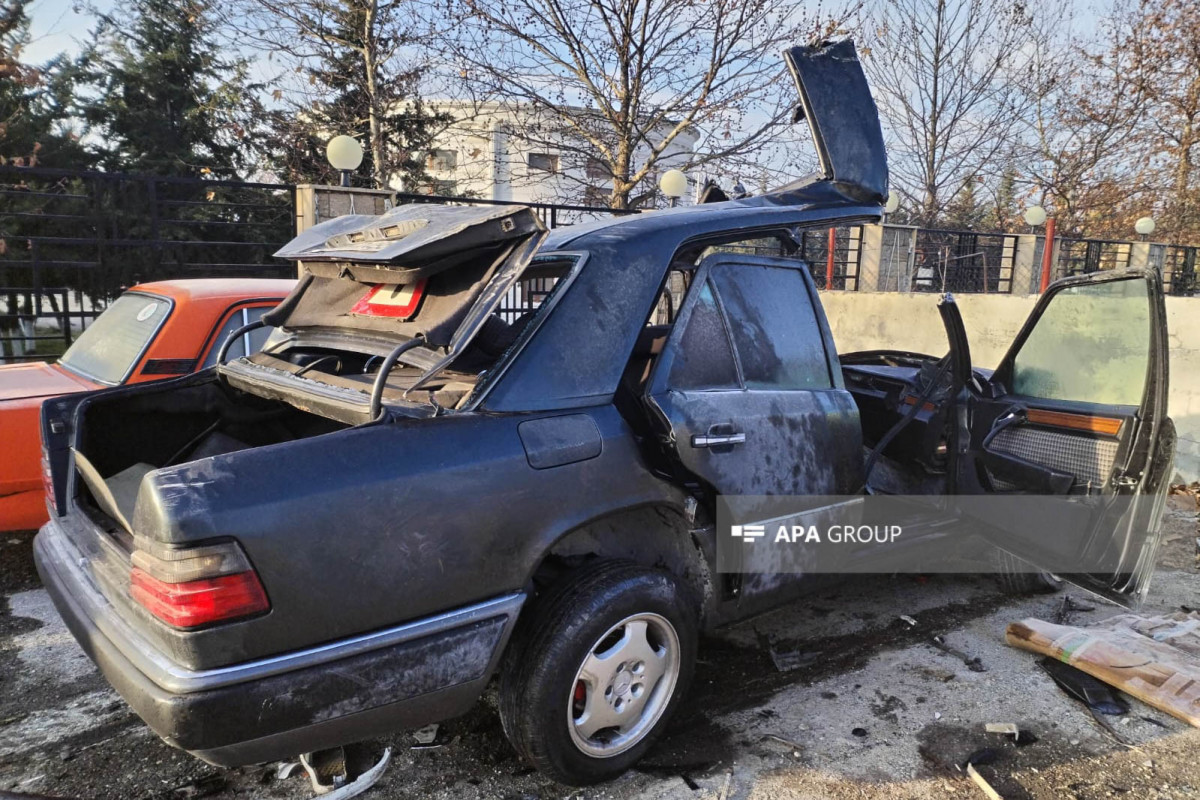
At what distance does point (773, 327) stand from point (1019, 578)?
2.26 meters

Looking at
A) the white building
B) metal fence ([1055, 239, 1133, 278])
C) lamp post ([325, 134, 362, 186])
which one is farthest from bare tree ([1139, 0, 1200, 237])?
lamp post ([325, 134, 362, 186])

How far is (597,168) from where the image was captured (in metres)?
16.6

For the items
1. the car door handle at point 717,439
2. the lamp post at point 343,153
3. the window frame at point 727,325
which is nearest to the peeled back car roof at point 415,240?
the window frame at point 727,325

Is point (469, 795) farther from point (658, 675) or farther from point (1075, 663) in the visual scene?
point (1075, 663)

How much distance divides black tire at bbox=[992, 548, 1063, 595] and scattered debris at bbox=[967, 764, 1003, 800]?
5.90 feet

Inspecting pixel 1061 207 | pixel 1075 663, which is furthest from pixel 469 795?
pixel 1061 207

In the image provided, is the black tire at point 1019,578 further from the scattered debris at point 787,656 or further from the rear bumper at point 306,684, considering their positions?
the rear bumper at point 306,684

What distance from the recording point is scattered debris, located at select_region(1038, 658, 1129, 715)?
9.93ft

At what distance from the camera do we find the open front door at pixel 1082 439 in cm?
319

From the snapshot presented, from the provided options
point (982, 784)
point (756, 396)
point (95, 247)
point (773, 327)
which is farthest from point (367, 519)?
point (95, 247)

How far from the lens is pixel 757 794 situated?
2455mm

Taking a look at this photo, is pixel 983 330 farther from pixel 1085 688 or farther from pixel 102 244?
pixel 102 244

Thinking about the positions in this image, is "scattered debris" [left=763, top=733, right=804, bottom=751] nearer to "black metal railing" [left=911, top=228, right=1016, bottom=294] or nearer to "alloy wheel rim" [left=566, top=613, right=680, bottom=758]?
"alloy wheel rim" [left=566, top=613, right=680, bottom=758]

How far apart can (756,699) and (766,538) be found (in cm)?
69
